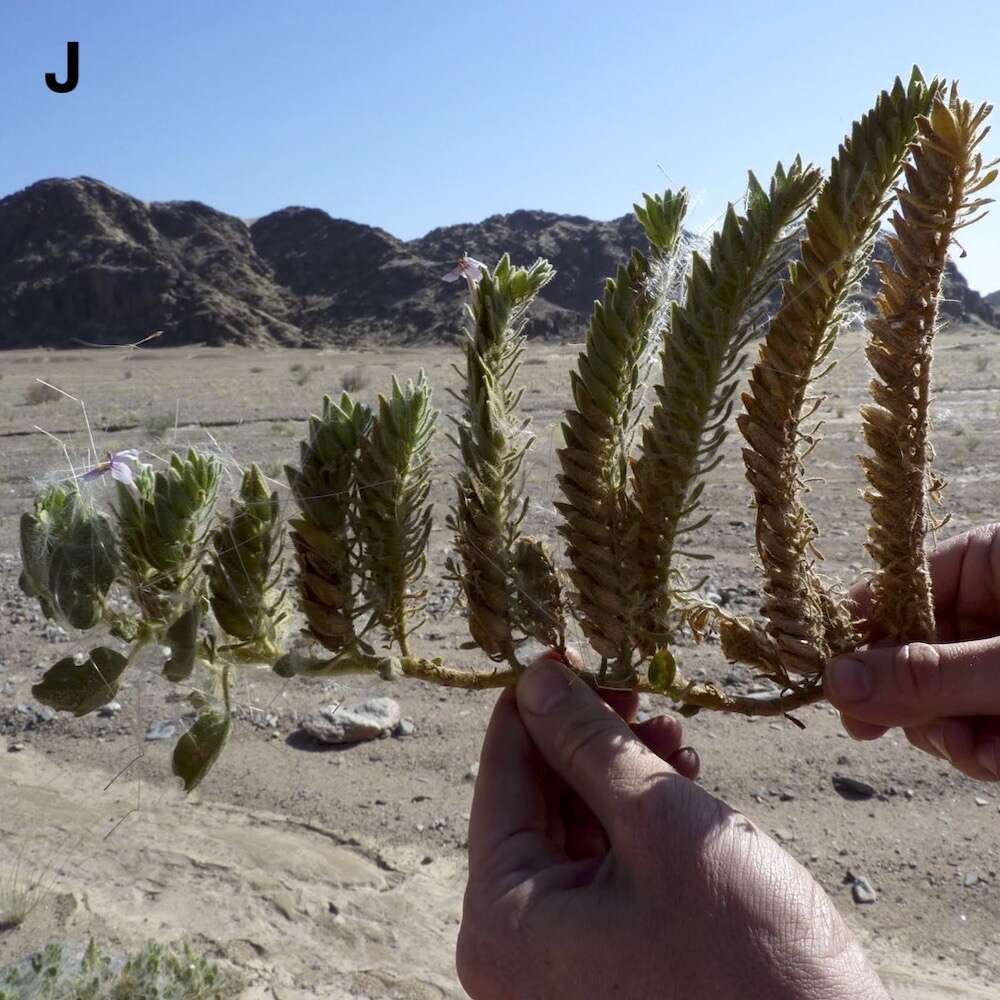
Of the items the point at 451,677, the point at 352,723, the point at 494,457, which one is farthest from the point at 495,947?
the point at 352,723

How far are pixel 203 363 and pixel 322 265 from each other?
18822 mm

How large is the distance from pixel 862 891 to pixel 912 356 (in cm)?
356

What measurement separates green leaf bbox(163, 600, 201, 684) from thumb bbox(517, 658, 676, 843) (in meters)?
0.56

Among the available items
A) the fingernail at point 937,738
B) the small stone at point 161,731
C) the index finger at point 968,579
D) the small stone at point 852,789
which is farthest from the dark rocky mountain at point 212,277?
the fingernail at point 937,738

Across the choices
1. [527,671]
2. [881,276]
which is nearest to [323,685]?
[527,671]

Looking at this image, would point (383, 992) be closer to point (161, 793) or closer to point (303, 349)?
point (161, 793)

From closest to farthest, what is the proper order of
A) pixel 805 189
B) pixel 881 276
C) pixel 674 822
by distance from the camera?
pixel 805 189 → pixel 881 276 → pixel 674 822

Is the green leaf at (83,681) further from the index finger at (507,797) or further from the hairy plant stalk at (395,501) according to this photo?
the index finger at (507,797)

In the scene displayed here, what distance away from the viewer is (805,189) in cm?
117

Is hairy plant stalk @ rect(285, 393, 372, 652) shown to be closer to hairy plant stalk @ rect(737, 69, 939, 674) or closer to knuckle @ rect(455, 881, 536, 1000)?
hairy plant stalk @ rect(737, 69, 939, 674)

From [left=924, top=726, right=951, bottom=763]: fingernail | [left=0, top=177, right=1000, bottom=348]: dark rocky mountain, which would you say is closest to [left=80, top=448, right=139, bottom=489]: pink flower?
[left=924, top=726, right=951, bottom=763]: fingernail

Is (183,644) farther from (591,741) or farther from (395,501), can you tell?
(591,741)

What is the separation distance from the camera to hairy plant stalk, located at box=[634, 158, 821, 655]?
46.3 inches

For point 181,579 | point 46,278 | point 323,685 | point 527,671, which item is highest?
point 46,278
